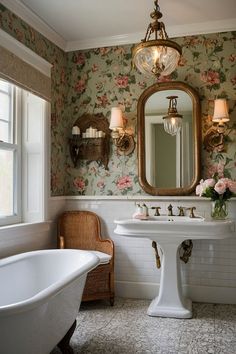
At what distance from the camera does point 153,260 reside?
11.9ft

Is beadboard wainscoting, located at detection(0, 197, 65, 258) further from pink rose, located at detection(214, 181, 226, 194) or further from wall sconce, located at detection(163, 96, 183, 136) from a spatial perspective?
pink rose, located at detection(214, 181, 226, 194)

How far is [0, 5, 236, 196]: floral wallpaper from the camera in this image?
3.45m

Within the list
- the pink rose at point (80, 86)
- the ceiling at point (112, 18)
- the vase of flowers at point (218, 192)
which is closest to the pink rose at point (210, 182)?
the vase of flowers at point (218, 192)

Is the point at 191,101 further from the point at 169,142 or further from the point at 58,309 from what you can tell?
the point at 58,309

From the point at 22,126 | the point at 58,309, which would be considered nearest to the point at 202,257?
the point at 58,309

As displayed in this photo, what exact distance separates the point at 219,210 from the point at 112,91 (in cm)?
168

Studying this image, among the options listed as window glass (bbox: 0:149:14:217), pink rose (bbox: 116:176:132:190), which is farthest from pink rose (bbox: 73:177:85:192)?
window glass (bbox: 0:149:14:217)

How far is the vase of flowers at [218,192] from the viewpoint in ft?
10.2

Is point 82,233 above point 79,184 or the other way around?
the other way around

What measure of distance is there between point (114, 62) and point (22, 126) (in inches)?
47.8

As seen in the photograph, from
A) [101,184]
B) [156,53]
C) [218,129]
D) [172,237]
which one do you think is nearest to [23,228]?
[101,184]

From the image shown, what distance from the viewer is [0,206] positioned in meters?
3.16

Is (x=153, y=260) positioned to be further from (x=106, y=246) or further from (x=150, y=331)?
(x=150, y=331)

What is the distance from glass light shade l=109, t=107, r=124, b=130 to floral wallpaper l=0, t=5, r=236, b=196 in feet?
0.62
